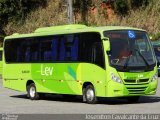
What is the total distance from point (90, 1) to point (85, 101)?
37828 mm

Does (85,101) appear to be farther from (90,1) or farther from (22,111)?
(90,1)

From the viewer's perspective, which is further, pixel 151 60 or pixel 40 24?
pixel 40 24

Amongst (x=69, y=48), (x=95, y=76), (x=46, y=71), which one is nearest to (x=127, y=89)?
(x=95, y=76)

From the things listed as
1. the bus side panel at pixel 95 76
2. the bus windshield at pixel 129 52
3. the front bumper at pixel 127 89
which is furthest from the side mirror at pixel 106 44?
the front bumper at pixel 127 89

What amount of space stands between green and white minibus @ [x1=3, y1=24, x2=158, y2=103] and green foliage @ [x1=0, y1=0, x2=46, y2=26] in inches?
1289

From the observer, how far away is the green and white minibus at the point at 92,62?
1891 centimetres

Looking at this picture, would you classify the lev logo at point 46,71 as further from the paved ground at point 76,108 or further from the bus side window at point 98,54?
the bus side window at point 98,54

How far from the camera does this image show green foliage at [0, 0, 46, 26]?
2172 inches

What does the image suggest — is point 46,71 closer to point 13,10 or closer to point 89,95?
point 89,95

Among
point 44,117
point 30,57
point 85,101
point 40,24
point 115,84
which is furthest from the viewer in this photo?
point 40,24

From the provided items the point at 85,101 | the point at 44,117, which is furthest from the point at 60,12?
the point at 44,117

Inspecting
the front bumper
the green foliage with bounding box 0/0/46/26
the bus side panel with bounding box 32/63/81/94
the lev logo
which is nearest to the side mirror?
the front bumper

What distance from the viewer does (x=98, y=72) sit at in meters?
19.2

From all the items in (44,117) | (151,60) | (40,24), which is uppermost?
(40,24)
